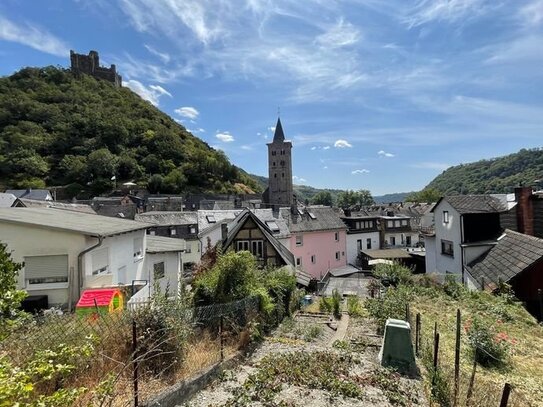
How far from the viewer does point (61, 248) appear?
426 inches

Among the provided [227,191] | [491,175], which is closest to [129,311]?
[227,191]

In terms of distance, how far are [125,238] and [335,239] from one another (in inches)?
1107

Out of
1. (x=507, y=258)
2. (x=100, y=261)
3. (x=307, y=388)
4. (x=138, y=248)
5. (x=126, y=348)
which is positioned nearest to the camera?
(x=126, y=348)

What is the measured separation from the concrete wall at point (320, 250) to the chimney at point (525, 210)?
19.3 meters

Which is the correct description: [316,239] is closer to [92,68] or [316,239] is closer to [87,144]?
[87,144]

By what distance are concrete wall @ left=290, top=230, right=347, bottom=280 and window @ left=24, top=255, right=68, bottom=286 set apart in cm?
2430

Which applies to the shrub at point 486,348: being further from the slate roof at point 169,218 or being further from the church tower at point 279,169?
the church tower at point 279,169

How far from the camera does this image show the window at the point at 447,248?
2152 cm

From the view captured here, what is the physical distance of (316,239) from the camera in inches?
1415

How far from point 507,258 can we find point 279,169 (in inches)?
2915

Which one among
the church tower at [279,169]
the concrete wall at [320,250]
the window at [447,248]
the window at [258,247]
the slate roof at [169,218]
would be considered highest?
the church tower at [279,169]

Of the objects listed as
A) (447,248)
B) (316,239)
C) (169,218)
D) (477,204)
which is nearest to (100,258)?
(447,248)

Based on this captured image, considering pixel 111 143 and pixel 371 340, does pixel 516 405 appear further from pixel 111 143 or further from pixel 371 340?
pixel 111 143

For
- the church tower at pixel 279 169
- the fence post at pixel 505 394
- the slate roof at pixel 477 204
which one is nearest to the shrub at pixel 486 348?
the fence post at pixel 505 394
